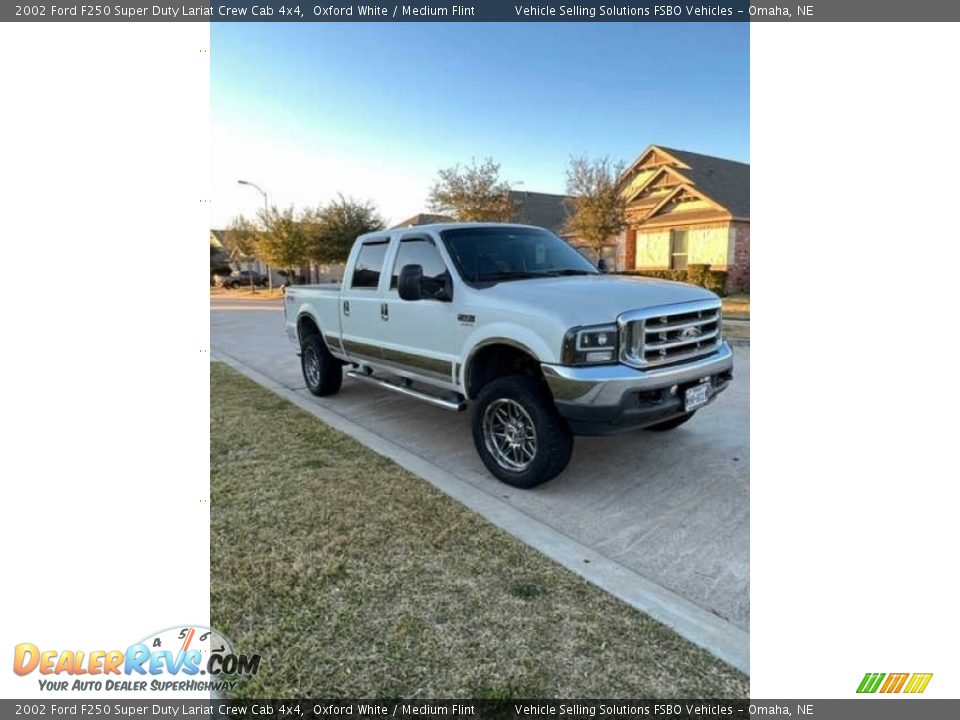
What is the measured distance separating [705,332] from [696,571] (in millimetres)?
1916

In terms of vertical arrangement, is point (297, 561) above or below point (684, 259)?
below

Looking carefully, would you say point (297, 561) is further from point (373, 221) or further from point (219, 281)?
point (219, 281)

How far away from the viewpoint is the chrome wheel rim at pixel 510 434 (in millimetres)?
3990

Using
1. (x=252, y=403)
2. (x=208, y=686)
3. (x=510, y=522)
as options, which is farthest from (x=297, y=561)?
(x=252, y=403)

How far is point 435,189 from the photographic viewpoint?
25.4 m

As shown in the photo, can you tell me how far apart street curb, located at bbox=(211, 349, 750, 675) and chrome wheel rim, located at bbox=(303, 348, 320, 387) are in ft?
7.79

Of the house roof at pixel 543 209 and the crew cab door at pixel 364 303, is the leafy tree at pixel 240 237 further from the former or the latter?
the crew cab door at pixel 364 303

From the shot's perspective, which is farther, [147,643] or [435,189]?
[435,189]

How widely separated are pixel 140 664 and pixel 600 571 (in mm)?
2084

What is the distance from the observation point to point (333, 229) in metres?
32.4

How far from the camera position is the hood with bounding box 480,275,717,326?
362 centimetres

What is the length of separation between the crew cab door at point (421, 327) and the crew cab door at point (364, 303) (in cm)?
19

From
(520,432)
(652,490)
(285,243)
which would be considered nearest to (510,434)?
(520,432)
